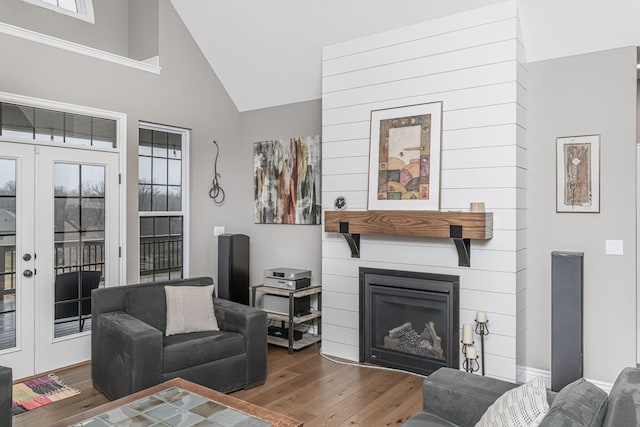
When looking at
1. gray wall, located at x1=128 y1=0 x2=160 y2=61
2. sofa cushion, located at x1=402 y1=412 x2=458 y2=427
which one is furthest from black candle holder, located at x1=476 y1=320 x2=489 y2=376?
gray wall, located at x1=128 y1=0 x2=160 y2=61

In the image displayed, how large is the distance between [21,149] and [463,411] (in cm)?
383

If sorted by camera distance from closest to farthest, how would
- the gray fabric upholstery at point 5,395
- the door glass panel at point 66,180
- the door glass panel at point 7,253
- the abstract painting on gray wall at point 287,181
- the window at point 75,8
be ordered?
the gray fabric upholstery at point 5,395 < the door glass panel at point 7,253 < the door glass panel at point 66,180 < the window at point 75,8 < the abstract painting on gray wall at point 287,181

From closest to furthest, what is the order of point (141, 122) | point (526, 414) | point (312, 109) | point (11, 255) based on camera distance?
point (526, 414)
point (11, 255)
point (141, 122)
point (312, 109)

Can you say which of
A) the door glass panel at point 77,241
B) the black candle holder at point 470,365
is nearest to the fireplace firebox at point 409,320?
the black candle holder at point 470,365

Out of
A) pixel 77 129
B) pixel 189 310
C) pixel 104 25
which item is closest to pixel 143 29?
pixel 104 25

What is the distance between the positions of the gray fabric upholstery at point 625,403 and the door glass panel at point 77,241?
162 inches

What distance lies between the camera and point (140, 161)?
4766 mm

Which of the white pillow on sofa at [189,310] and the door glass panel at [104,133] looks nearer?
the white pillow on sofa at [189,310]

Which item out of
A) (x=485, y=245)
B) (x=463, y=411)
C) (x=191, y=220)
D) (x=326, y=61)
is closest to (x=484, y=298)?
(x=485, y=245)

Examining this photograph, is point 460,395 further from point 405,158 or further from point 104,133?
point 104,133

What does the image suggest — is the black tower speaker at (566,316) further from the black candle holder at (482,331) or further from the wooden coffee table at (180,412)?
the wooden coffee table at (180,412)

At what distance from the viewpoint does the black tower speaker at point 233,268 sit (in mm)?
5113

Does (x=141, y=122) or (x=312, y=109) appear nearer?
(x=141, y=122)

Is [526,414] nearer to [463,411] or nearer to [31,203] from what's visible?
[463,411]
